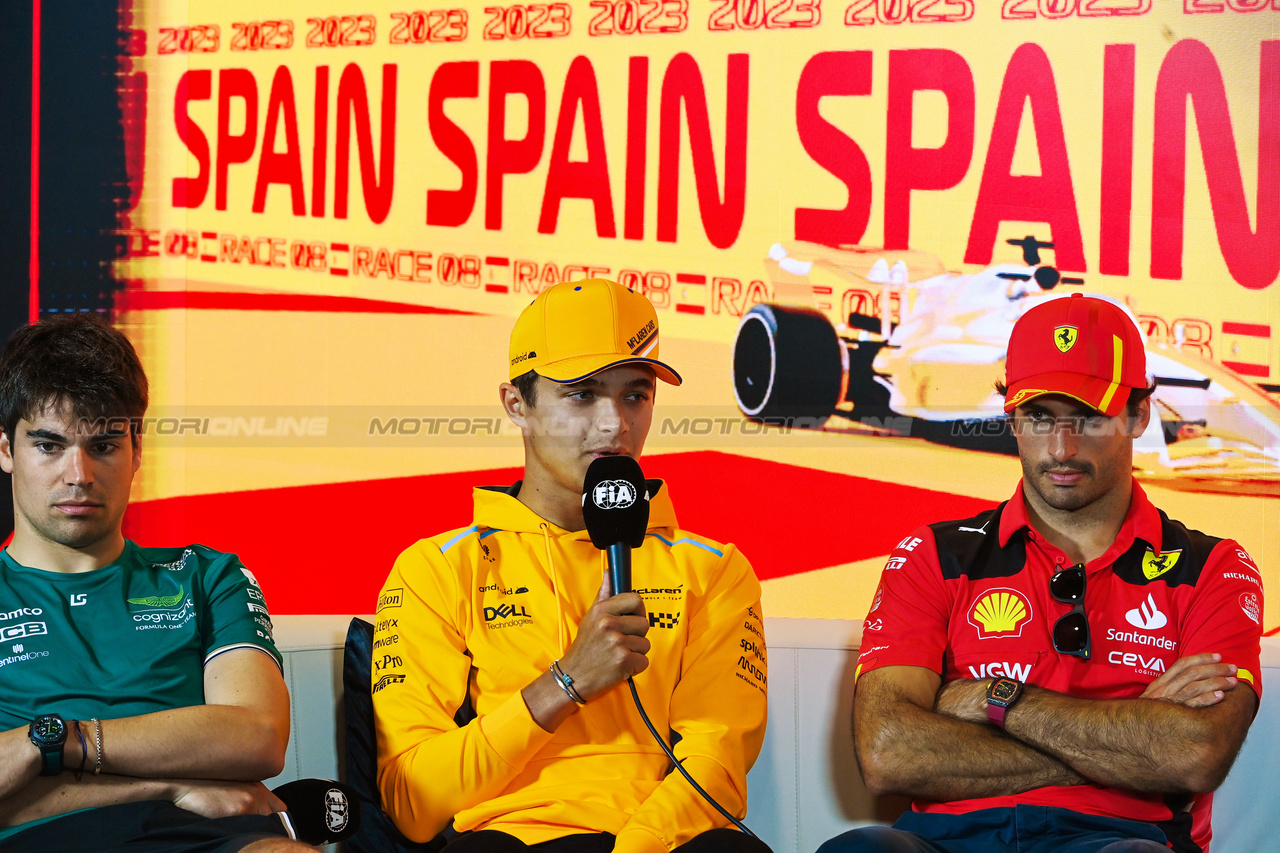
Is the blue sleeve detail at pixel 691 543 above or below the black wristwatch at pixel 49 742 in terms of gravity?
above

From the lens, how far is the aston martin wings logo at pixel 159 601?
182 cm

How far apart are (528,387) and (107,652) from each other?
2.56 ft

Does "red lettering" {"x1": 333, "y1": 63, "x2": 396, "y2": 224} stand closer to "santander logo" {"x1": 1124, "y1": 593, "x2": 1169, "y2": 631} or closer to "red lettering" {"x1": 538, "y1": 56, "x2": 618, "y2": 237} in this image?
"red lettering" {"x1": 538, "y1": 56, "x2": 618, "y2": 237}

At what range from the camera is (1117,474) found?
1.98 m

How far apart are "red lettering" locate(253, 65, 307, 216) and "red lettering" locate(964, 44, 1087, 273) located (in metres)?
1.97

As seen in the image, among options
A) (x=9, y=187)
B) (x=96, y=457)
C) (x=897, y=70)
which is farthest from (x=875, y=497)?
(x=9, y=187)

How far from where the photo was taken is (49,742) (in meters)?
1.55

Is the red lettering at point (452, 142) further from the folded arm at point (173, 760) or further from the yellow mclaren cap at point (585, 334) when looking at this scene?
the folded arm at point (173, 760)

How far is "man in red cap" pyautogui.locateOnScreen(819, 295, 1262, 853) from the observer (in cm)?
174

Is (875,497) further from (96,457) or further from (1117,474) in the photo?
(96,457)

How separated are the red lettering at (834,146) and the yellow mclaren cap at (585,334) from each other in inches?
51.7

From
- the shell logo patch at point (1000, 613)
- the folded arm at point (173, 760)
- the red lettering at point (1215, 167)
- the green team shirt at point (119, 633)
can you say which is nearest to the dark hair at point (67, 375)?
the green team shirt at point (119, 633)

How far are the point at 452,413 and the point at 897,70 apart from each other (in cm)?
157

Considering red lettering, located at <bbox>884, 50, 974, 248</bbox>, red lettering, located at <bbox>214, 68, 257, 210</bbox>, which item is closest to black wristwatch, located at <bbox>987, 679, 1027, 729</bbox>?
red lettering, located at <bbox>884, 50, 974, 248</bbox>
